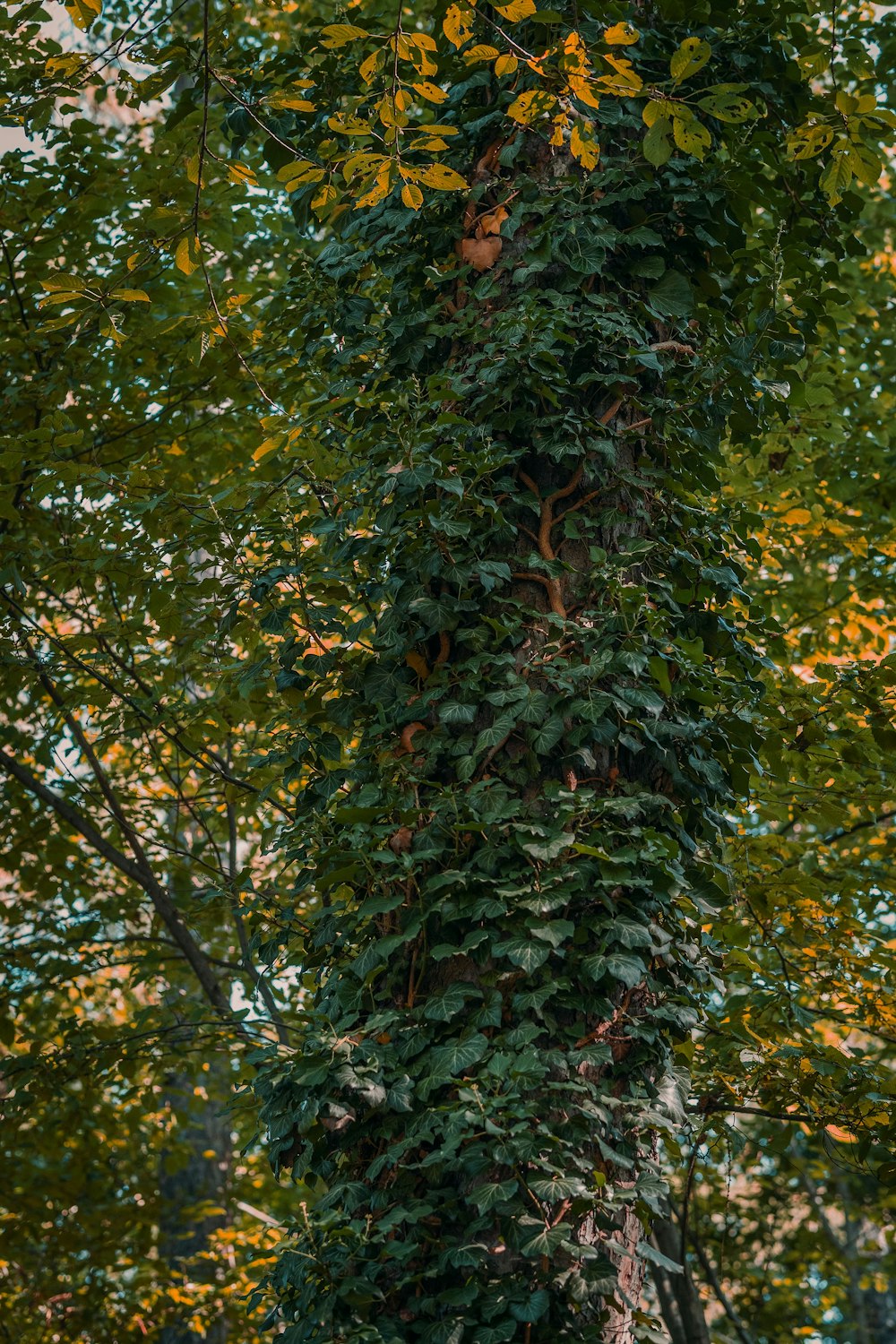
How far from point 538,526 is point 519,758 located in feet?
1.86

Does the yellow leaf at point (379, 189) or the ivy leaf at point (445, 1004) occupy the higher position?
the yellow leaf at point (379, 189)

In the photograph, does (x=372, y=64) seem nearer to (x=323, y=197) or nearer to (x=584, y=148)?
(x=584, y=148)

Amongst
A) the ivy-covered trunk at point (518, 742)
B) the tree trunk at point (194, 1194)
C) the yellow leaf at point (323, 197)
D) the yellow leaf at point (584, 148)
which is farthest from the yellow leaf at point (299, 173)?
the tree trunk at point (194, 1194)

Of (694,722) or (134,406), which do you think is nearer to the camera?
(694,722)

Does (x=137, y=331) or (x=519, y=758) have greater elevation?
(x=137, y=331)

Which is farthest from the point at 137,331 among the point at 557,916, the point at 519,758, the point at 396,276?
the point at 557,916

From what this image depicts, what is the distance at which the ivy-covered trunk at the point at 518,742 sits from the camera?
6.77 ft

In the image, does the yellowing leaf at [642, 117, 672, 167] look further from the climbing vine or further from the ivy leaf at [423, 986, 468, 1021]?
the ivy leaf at [423, 986, 468, 1021]

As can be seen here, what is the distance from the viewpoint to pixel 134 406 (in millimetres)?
4863

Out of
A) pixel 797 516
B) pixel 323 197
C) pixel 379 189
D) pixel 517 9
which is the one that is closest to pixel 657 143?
pixel 517 9

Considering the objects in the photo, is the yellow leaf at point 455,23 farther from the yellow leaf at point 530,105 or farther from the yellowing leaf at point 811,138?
the yellowing leaf at point 811,138

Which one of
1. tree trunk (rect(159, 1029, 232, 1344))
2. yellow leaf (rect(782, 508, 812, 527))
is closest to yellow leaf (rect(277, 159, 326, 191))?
yellow leaf (rect(782, 508, 812, 527))

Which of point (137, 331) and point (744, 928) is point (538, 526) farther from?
point (137, 331)

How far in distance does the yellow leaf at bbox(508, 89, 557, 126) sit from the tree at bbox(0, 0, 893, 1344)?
0.01 metres
